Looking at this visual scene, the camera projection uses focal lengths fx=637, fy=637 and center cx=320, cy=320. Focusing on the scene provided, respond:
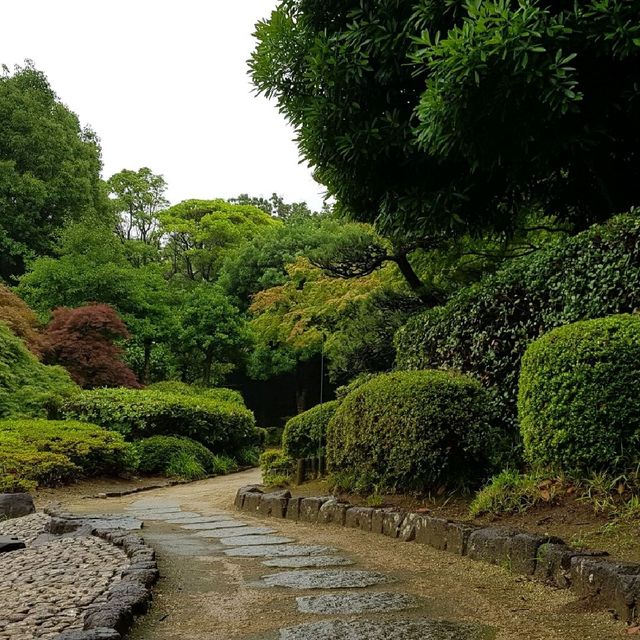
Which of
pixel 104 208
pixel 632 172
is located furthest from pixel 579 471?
pixel 104 208

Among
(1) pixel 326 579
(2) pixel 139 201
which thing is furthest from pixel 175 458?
(2) pixel 139 201

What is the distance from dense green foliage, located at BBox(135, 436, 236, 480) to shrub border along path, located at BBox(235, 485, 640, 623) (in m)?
5.76

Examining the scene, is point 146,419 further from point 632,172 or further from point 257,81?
point 632,172

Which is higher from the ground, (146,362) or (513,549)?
(146,362)

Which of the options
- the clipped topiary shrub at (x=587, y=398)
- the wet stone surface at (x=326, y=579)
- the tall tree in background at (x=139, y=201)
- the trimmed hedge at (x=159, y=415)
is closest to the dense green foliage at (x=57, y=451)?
the trimmed hedge at (x=159, y=415)

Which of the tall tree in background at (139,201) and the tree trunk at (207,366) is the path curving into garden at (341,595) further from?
the tall tree in background at (139,201)

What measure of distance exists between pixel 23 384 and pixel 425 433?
9.31 m

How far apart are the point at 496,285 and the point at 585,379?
2242mm

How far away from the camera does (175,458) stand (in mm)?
11844

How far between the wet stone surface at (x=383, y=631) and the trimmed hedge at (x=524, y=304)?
3.15 metres

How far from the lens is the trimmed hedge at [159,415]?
12.2 m

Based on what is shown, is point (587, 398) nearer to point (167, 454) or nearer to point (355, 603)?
point (355, 603)

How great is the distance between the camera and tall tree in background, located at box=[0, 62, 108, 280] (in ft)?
75.6

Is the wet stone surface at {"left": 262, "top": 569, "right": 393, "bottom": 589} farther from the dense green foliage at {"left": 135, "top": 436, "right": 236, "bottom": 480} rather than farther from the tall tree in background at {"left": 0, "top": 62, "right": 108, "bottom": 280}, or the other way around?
the tall tree in background at {"left": 0, "top": 62, "right": 108, "bottom": 280}
